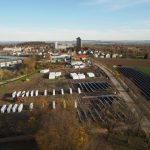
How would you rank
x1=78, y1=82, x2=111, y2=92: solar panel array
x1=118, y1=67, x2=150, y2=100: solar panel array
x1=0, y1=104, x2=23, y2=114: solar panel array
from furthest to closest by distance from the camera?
x1=78, y1=82, x2=111, y2=92: solar panel array → x1=118, y1=67, x2=150, y2=100: solar panel array → x1=0, y1=104, x2=23, y2=114: solar panel array

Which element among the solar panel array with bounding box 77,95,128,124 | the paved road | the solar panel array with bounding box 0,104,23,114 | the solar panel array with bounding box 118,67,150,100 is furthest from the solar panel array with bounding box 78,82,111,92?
the solar panel array with bounding box 0,104,23,114

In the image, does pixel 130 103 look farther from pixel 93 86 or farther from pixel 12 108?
pixel 12 108

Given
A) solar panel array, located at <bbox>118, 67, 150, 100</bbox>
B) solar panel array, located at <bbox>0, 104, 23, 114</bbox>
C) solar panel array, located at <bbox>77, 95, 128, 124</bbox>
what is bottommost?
solar panel array, located at <bbox>0, 104, 23, 114</bbox>

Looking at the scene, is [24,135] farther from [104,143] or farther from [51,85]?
[51,85]

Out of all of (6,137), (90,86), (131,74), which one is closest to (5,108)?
(6,137)

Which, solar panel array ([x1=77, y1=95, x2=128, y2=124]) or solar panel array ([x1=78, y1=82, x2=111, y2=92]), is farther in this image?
solar panel array ([x1=78, y1=82, x2=111, y2=92])

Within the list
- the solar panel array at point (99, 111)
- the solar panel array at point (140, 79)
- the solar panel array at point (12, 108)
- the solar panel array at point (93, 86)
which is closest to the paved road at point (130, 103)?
the solar panel array at point (99, 111)

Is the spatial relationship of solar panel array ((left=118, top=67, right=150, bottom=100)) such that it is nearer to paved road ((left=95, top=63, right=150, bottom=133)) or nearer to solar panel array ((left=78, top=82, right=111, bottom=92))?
paved road ((left=95, top=63, right=150, bottom=133))

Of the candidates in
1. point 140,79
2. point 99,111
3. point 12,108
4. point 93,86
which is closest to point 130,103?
point 99,111
